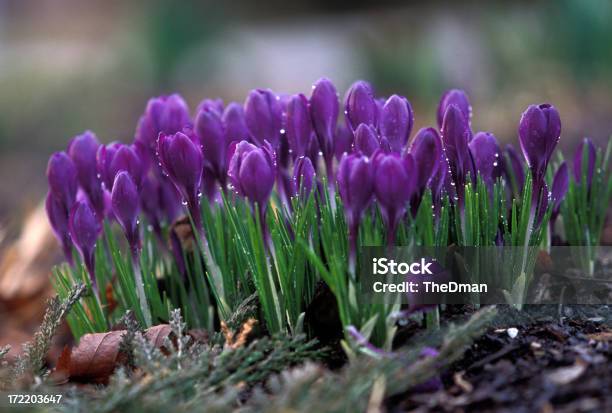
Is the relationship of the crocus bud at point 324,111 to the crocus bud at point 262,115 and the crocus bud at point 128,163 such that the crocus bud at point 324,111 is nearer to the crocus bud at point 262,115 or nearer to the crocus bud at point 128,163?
the crocus bud at point 262,115

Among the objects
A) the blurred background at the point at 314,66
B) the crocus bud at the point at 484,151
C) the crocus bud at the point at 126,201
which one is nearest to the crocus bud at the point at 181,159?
the crocus bud at the point at 126,201

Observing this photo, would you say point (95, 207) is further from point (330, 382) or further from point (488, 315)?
point (488, 315)

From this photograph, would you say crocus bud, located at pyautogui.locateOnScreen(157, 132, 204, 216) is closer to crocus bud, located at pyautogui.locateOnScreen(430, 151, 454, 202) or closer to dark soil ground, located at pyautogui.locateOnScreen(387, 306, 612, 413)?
crocus bud, located at pyautogui.locateOnScreen(430, 151, 454, 202)

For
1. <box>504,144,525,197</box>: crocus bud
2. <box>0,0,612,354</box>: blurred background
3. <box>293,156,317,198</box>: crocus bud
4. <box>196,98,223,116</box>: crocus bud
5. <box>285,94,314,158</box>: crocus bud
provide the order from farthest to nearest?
<box>0,0,612,354</box>: blurred background < <box>504,144,525,197</box>: crocus bud < <box>196,98,223,116</box>: crocus bud < <box>285,94,314,158</box>: crocus bud < <box>293,156,317,198</box>: crocus bud

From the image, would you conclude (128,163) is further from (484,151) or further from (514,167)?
(514,167)

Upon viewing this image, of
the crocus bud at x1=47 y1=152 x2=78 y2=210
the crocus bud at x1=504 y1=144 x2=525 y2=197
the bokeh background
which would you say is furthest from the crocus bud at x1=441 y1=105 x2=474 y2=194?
the bokeh background

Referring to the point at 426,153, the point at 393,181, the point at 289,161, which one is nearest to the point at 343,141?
the point at 289,161
